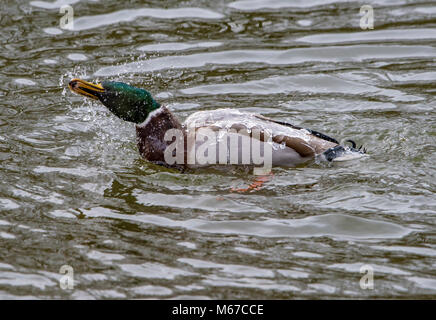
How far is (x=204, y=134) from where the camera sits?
23.7 feet

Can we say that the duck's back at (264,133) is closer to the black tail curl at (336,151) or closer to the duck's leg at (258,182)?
the black tail curl at (336,151)

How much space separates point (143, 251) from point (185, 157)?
1.53 metres

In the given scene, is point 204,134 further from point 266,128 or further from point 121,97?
point 121,97

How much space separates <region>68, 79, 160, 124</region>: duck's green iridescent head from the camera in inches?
288

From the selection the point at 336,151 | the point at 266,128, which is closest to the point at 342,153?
the point at 336,151

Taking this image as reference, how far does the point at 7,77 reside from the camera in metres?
9.77

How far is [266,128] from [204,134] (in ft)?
1.96

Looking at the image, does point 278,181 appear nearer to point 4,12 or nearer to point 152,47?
point 152,47

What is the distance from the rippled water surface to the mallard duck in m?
0.18

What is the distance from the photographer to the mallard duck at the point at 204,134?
7191 millimetres

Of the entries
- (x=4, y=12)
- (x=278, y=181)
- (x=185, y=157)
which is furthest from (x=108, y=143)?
(x=4, y=12)

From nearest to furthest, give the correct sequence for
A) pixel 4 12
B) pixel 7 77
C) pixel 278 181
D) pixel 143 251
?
pixel 143 251 < pixel 278 181 < pixel 7 77 < pixel 4 12

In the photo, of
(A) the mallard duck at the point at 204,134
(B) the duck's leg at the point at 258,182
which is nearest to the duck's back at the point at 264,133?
(A) the mallard duck at the point at 204,134

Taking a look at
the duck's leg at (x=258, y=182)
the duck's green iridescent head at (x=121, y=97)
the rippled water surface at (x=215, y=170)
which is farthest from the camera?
the duck's green iridescent head at (x=121, y=97)
